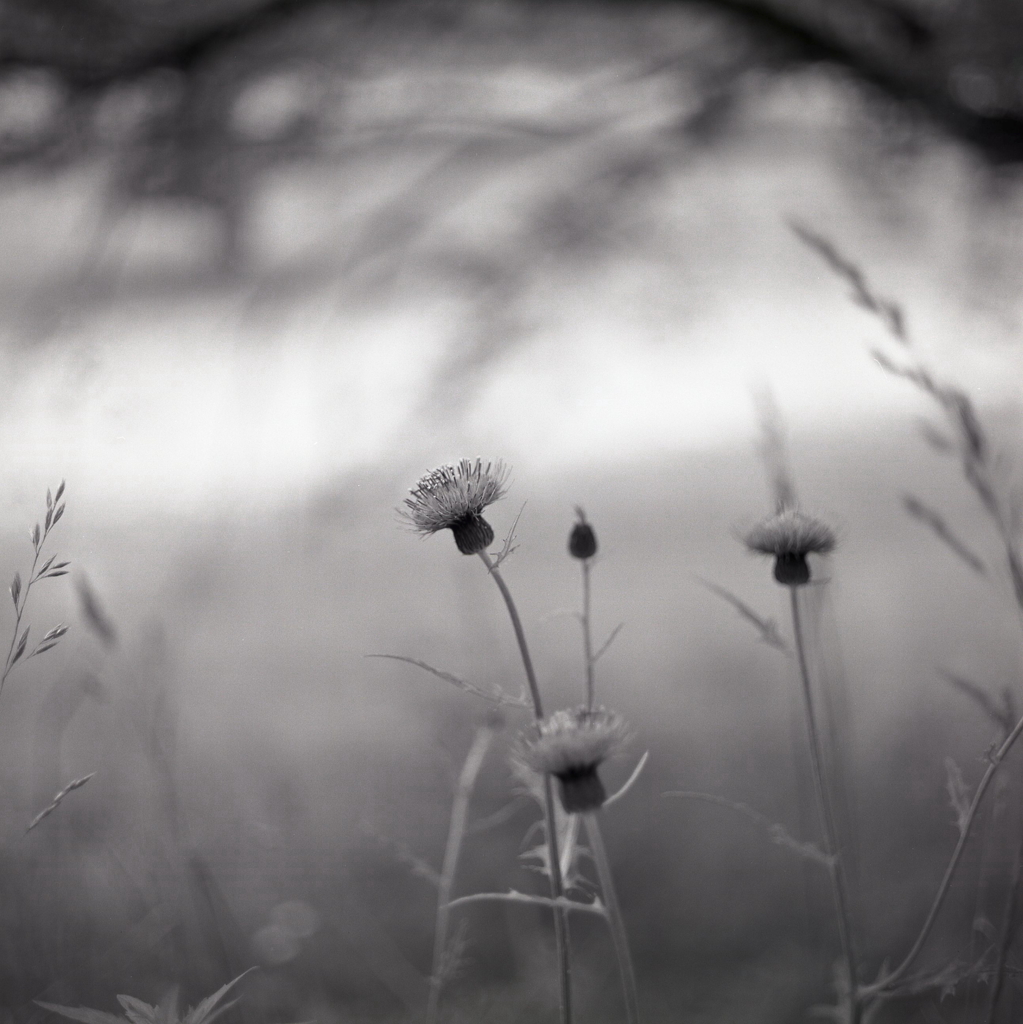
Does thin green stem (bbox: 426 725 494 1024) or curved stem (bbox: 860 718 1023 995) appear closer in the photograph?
curved stem (bbox: 860 718 1023 995)

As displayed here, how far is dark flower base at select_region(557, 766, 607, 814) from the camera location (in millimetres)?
413

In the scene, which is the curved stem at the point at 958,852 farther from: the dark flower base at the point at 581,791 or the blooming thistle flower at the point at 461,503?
the blooming thistle flower at the point at 461,503

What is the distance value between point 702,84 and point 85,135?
979mm

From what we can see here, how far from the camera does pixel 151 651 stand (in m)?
0.75

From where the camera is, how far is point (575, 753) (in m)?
0.42

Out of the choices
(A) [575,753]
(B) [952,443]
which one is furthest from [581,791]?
(B) [952,443]

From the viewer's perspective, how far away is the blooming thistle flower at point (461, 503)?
1.72ft

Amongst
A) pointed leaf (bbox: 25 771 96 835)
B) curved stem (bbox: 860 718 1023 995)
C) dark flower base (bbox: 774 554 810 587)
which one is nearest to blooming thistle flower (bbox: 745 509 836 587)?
dark flower base (bbox: 774 554 810 587)

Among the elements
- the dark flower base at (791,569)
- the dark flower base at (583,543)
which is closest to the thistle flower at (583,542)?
the dark flower base at (583,543)

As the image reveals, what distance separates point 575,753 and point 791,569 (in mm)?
194

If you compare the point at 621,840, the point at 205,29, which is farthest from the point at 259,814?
the point at 205,29

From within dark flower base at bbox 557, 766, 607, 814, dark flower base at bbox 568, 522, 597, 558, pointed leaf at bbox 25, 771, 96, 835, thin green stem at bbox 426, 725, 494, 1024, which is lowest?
thin green stem at bbox 426, 725, 494, 1024

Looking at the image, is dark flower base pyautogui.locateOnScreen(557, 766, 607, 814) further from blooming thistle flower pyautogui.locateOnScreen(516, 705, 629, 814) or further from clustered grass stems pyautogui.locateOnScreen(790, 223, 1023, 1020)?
clustered grass stems pyautogui.locateOnScreen(790, 223, 1023, 1020)

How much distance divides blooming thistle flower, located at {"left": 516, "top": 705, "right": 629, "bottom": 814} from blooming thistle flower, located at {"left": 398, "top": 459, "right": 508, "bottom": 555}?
12 centimetres
